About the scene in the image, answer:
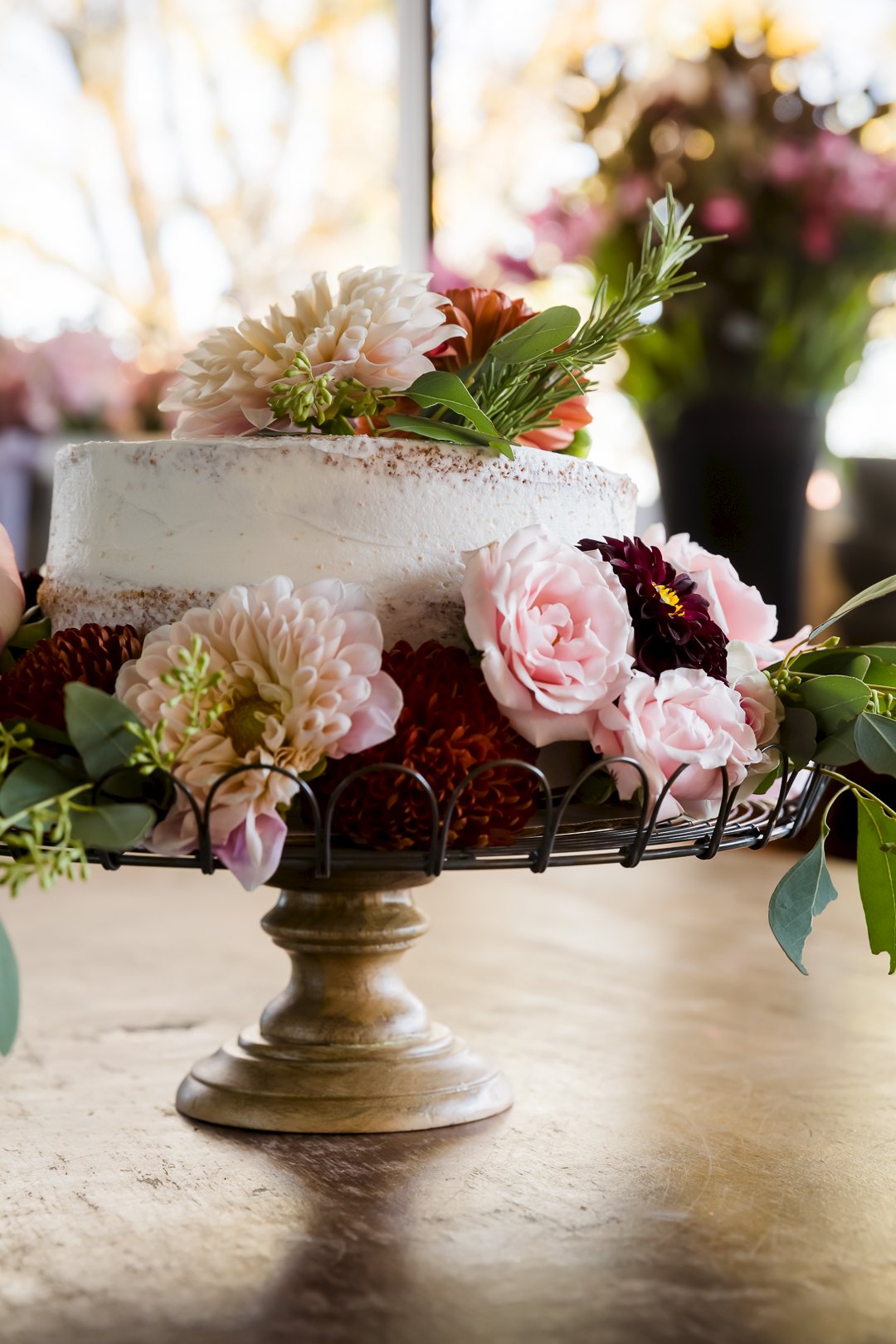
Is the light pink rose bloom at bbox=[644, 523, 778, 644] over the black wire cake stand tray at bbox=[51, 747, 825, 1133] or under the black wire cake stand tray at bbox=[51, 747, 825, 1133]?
over

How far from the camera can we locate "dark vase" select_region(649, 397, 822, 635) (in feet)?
6.35

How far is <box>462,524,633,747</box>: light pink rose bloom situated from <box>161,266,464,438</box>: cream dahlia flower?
13 centimetres

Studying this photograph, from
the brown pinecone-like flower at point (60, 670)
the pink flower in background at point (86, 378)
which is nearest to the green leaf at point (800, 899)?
the brown pinecone-like flower at point (60, 670)

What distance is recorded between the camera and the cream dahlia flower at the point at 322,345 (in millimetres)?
772

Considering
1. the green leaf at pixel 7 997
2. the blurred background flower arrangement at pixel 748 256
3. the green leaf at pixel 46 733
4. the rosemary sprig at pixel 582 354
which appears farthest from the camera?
the blurred background flower arrangement at pixel 748 256

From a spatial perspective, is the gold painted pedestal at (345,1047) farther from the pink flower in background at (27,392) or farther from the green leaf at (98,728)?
the pink flower in background at (27,392)

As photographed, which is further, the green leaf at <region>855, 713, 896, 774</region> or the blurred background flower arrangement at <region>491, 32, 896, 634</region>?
the blurred background flower arrangement at <region>491, 32, 896, 634</region>

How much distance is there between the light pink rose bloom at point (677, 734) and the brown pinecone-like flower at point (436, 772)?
5cm

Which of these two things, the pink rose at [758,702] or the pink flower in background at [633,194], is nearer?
the pink rose at [758,702]

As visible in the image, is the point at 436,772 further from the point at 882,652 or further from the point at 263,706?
the point at 882,652

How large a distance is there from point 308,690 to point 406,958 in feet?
2.52

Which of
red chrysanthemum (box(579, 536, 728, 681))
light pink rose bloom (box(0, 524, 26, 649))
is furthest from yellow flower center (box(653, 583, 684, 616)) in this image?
light pink rose bloom (box(0, 524, 26, 649))

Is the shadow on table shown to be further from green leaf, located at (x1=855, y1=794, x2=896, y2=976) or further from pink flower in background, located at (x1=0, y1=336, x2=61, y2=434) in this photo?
pink flower in background, located at (x1=0, y1=336, x2=61, y2=434)

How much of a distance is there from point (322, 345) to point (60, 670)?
0.21 m
